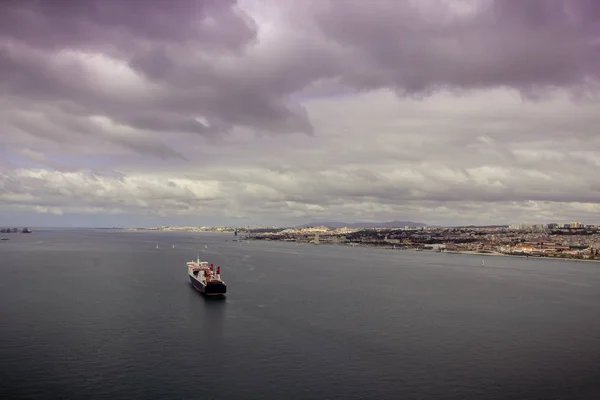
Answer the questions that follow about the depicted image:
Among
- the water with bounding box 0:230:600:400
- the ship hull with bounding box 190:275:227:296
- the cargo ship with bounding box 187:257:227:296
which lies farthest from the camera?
the cargo ship with bounding box 187:257:227:296

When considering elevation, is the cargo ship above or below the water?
above

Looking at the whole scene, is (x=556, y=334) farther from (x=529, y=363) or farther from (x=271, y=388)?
(x=271, y=388)

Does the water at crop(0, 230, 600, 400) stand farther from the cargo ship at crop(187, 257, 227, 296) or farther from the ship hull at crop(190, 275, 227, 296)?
the ship hull at crop(190, 275, 227, 296)

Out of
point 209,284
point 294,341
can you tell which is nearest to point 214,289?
point 209,284

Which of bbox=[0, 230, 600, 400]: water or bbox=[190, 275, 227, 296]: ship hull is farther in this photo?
bbox=[190, 275, 227, 296]: ship hull

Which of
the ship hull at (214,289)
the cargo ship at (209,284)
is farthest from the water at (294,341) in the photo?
the ship hull at (214,289)

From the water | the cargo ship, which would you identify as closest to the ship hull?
the cargo ship

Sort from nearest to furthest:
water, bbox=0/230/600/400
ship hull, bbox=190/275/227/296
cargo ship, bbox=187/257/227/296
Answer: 1. water, bbox=0/230/600/400
2. ship hull, bbox=190/275/227/296
3. cargo ship, bbox=187/257/227/296

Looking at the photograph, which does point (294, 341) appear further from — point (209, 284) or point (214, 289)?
point (209, 284)
